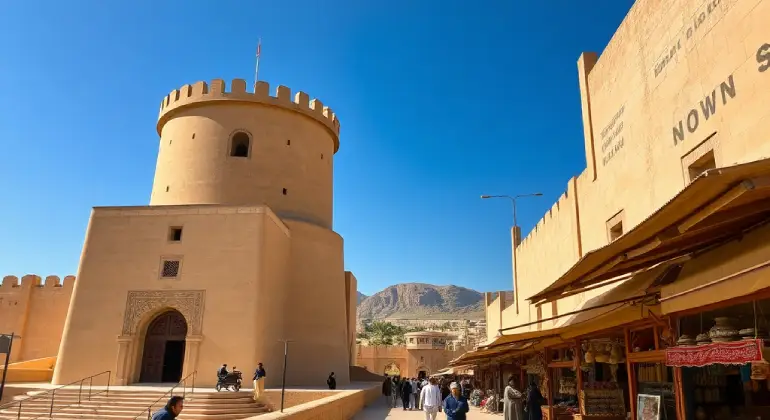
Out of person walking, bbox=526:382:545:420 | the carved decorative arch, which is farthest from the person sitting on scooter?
the carved decorative arch

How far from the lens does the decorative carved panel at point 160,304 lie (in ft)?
A: 54.4

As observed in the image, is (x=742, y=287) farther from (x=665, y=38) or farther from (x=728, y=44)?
(x=665, y=38)

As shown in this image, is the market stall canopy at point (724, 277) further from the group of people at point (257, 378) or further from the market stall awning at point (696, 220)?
the group of people at point (257, 378)

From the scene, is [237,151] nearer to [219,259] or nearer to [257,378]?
[219,259]

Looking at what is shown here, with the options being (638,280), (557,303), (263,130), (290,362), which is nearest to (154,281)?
(290,362)

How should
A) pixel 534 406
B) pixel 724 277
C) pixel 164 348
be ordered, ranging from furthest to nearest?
pixel 164 348 < pixel 534 406 < pixel 724 277

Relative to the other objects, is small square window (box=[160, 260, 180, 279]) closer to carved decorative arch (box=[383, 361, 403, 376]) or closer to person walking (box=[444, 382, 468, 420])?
person walking (box=[444, 382, 468, 420])

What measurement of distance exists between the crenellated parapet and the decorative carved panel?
987 cm

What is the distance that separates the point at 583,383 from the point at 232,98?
16.8m

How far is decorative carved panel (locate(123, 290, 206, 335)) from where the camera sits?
1659cm

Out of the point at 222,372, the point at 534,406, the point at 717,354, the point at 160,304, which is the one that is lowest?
the point at 534,406

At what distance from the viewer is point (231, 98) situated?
2127 cm

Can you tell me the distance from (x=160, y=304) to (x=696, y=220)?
1589 centimetres

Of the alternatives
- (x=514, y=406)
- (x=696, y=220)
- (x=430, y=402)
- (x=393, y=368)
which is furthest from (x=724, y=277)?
(x=393, y=368)
